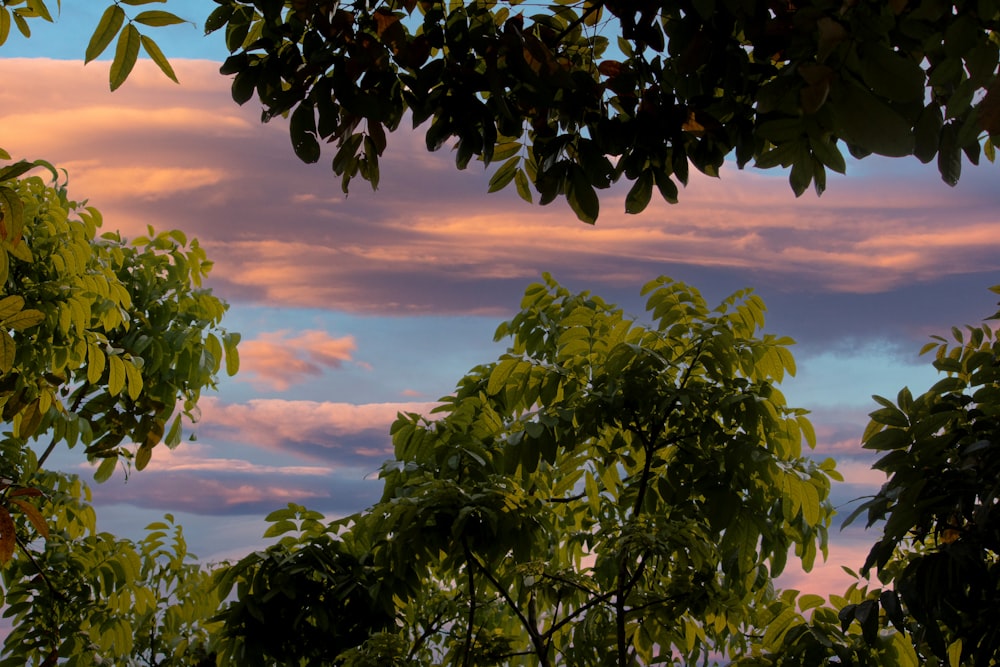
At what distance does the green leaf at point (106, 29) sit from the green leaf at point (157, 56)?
4cm

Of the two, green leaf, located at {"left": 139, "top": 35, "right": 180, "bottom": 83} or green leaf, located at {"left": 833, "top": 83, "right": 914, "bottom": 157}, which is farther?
green leaf, located at {"left": 139, "top": 35, "right": 180, "bottom": 83}

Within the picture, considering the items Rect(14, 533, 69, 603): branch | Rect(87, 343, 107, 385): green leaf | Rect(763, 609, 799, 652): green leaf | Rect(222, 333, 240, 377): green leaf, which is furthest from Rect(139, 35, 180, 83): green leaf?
Rect(14, 533, 69, 603): branch

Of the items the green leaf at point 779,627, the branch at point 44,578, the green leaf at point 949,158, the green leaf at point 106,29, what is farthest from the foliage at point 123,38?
the branch at point 44,578

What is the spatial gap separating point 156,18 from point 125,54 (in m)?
0.08

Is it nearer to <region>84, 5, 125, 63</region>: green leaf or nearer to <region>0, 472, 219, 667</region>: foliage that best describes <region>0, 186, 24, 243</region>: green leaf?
<region>84, 5, 125, 63</region>: green leaf

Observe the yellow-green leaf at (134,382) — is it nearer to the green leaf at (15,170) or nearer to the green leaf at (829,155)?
the green leaf at (15,170)

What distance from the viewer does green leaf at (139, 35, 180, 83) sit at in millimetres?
1474

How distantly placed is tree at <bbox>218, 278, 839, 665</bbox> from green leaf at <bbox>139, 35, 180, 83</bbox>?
1.45 m

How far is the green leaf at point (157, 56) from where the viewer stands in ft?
4.83

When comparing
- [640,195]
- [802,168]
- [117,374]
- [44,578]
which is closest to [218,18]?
[640,195]

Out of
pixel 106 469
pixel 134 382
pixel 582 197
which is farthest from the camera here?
pixel 106 469

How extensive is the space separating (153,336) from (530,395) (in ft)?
8.05

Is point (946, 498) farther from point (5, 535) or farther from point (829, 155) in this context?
point (5, 535)

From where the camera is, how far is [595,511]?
340 centimetres
